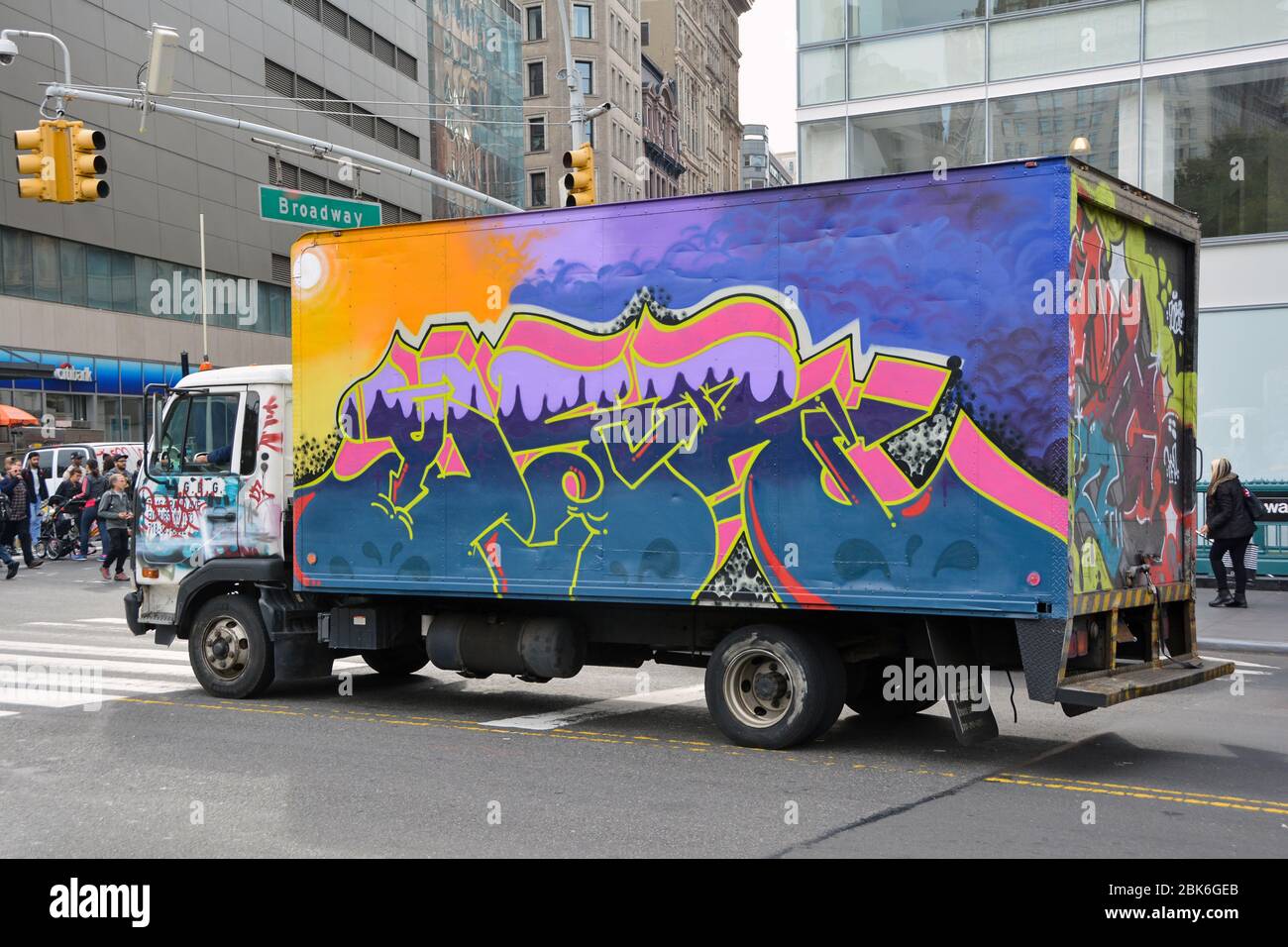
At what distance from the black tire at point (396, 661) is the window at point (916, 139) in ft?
47.2

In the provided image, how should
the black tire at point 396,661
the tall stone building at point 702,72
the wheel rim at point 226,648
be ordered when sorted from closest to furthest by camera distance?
the wheel rim at point 226,648
the black tire at point 396,661
the tall stone building at point 702,72

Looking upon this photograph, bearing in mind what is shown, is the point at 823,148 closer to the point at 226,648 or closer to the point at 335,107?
the point at 226,648

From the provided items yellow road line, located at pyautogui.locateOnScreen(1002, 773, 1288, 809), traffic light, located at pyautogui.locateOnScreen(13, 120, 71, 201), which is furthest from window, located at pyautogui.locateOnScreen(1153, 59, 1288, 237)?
yellow road line, located at pyautogui.locateOnScreen(1002, 773, 1288, 809)

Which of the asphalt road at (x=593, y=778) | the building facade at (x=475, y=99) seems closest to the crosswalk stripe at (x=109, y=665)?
the asphalt road at (x=593, y=778)

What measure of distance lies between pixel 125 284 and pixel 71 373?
3.86 metres

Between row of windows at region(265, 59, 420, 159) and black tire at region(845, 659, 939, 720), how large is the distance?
3910 cm

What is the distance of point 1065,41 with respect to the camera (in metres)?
23.0

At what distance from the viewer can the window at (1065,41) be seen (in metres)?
22.6

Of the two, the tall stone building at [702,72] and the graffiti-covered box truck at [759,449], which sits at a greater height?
the tall stone building at [702,72]

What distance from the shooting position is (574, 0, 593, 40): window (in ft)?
288

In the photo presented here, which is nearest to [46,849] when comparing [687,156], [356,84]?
[356,84]

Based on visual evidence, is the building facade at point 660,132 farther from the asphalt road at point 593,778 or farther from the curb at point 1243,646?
the asphalt road at point 593,778

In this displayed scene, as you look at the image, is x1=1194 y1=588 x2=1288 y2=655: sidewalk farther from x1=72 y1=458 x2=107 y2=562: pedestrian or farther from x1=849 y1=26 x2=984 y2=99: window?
x1=72 y1=458 x2=107 y2=562: pedestrian

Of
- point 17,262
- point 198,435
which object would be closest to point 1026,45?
point 198,435
